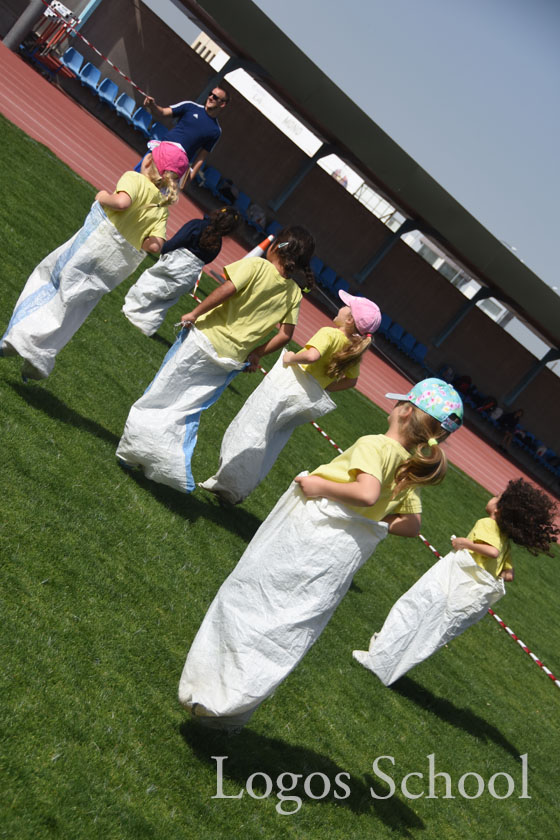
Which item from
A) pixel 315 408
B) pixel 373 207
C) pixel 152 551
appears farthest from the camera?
pixel 373 207

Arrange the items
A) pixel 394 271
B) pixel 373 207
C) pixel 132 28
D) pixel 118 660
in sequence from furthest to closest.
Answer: pixel 373 207 → pixel 394 271 → pixel 132 28 → pixel 118 660

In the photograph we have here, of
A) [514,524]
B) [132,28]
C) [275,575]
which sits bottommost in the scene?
[275,575]

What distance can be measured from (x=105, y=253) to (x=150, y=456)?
143cm

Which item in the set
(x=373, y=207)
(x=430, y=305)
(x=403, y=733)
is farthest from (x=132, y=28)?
(x=403, y=733)

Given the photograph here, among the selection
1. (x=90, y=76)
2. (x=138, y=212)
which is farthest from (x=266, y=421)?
(x=90, y=76)

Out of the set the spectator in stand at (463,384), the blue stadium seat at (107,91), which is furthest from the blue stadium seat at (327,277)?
the blue stadium seat at (107,91)

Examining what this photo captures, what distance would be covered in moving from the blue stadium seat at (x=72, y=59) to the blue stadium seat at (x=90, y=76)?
0.54 feet

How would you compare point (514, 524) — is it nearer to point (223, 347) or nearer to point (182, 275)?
point (223, 347)

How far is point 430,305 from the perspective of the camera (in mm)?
31297

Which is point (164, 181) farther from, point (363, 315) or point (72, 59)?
point (72, 59)

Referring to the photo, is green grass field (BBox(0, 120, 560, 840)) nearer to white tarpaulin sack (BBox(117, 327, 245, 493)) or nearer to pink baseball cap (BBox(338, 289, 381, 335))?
white tarpaulin sack (BBox(117, 327, 245, 493))

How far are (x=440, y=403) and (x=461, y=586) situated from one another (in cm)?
285

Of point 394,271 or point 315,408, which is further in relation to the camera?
point 394,271

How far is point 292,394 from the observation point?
21.1ft
